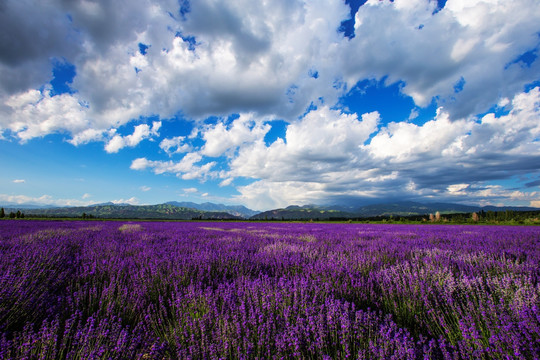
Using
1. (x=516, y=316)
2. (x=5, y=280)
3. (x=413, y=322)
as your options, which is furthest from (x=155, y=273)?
(x=516, y=316)

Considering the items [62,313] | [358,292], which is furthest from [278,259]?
[62,313]

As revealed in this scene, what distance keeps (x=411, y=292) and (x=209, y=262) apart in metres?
2.64

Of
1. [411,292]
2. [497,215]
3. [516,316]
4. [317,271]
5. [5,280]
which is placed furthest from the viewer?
[497,215]

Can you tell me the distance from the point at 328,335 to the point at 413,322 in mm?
1042

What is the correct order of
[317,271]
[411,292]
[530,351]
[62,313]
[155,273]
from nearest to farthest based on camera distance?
[530,351] < [62,313] < [411,292] < [155,273] < [317,271]

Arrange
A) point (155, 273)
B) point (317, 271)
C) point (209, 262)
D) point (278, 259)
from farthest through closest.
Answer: point (278, 259) < point (209, 262) < point (317, 271) < point (155, 273)

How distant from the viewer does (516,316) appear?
1.63 meters

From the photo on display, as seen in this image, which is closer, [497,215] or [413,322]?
[413,322]

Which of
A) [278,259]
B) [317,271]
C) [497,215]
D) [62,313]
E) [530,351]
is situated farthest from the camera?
[497,215]

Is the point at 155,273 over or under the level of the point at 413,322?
over

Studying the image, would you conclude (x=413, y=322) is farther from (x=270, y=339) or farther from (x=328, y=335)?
(x=270, y=339)

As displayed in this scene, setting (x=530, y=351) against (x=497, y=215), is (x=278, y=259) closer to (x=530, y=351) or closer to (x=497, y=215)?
(x=530, y=351)

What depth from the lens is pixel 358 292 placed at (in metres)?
2.42

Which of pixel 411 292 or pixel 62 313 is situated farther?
pixel 411 292
